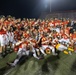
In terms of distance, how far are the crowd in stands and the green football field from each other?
434 millimetres

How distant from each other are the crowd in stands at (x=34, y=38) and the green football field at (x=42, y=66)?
0.43 metres

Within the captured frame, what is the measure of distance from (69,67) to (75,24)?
34.0 ft

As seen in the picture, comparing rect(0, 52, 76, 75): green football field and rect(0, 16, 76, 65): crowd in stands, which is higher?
rect(0, 16, 76, 65): crowd in stands

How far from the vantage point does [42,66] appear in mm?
10867

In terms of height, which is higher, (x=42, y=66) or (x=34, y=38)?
(x=34, y=38)

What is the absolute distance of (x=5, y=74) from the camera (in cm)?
958

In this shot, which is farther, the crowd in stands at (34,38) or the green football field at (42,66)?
the crowd in stands at (34,38)

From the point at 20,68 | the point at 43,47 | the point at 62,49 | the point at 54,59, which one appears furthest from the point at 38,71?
the point at 62,49

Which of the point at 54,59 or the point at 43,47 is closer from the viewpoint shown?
the point at 54,59

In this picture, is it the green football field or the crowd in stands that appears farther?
the crowd in stands

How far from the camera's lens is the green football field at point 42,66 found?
9.99 m

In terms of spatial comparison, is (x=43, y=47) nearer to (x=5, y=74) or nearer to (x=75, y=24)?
(x=5, y=74)

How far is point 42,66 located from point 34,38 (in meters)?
3.47

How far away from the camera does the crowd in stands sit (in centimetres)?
1171
